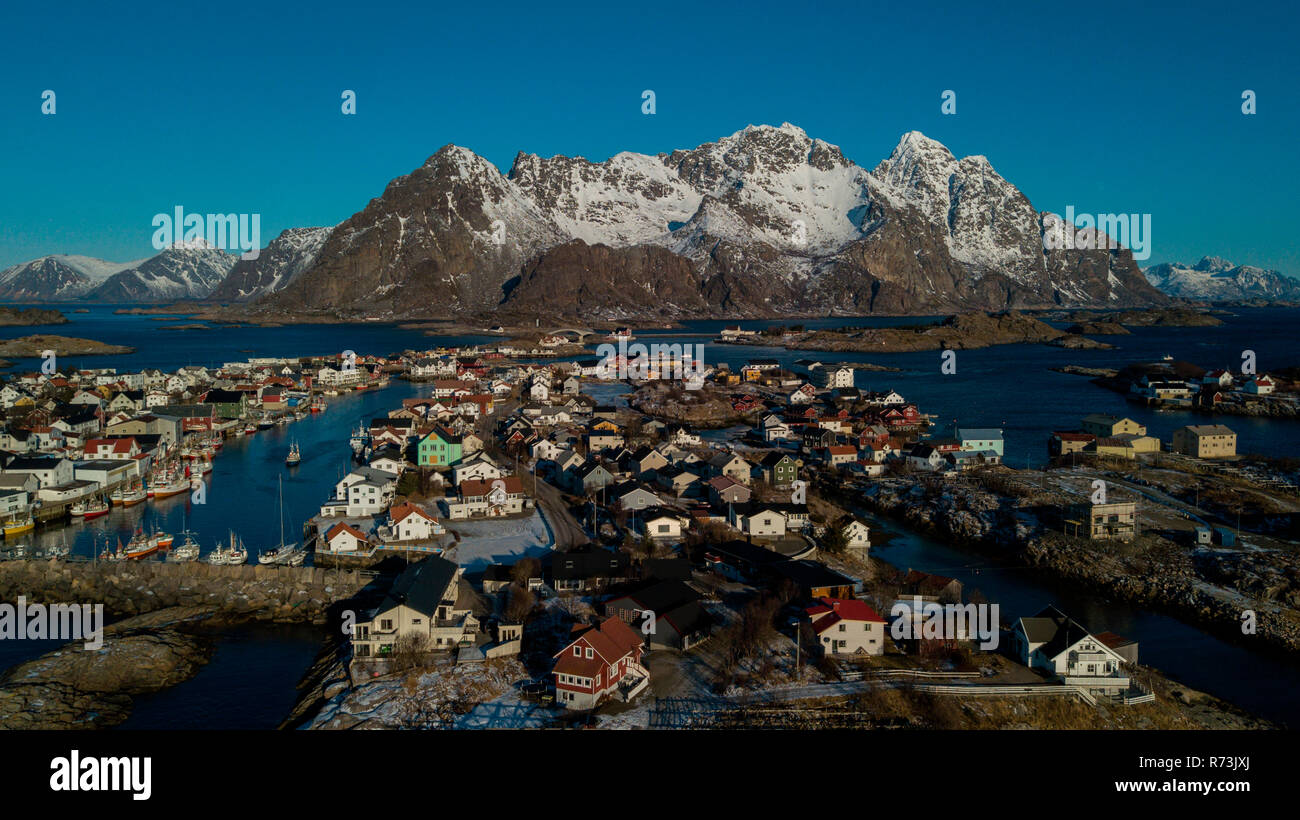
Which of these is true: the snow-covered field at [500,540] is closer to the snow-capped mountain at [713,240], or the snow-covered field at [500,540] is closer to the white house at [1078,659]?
the white house at [1078,659]

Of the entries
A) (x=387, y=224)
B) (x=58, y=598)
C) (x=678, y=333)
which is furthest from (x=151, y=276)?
(x=58, y=598)

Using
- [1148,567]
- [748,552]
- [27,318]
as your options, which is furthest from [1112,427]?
[27,318]

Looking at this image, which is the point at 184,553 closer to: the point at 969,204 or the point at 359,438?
the point at 359,438

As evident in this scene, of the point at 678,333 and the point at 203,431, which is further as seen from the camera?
the point at 678,333

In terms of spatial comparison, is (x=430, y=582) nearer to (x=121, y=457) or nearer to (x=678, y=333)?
(x=121, y=457)

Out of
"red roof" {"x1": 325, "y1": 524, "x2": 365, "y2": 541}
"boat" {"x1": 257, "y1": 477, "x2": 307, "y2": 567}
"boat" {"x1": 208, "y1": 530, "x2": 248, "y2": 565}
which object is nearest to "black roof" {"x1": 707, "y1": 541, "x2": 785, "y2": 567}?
"red roof" {"x1": 325, "y1": 524, "x2": 365, "y2": 541}

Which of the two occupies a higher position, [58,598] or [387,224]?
[387,224]

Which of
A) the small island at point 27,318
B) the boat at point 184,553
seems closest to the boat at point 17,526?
the boat at point 184,553
